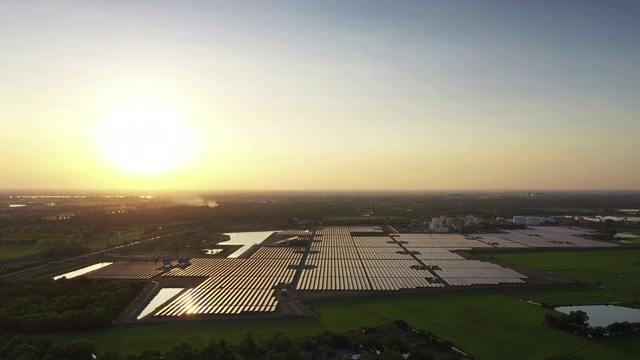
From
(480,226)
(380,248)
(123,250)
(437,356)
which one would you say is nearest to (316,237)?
(380,248)

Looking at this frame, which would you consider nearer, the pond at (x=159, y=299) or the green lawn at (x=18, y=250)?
the pond at (x=159, y=299)

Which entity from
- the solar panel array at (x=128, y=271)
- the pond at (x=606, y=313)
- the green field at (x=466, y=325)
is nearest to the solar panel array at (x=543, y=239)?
the green field at (x=466, y=325)

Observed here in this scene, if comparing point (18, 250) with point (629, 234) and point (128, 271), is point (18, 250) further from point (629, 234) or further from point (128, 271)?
point (629, 234)

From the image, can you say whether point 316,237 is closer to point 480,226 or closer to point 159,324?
point 480,226

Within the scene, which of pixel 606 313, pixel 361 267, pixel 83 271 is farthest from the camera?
pixel 83 271

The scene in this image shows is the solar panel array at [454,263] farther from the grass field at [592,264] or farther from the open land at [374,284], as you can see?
the grass field at [592,264]

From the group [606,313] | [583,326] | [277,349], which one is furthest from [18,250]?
[606,313]
